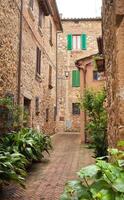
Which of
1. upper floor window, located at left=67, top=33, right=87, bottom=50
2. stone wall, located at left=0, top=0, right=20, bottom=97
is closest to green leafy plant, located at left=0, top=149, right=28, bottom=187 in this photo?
stone wall, located at left=0, top=0, right=20, bottom=97

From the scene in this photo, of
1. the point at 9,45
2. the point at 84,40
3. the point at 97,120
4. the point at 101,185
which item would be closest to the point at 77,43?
the point at 84,40

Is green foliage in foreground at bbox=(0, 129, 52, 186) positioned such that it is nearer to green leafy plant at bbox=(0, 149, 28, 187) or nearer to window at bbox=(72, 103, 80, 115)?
green leafy plant at bbox=(0, 149, 28, 187)

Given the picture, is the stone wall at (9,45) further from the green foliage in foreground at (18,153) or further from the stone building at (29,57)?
the green foliage in foreground at (18,153)

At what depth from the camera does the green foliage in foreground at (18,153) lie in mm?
5552

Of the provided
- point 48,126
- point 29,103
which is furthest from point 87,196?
point 48,126

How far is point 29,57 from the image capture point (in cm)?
1316

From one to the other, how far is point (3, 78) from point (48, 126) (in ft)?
30.2

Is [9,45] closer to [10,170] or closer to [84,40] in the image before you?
[10,170]

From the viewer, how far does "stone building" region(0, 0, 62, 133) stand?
32.5ft

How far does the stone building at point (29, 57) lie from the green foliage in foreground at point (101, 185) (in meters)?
7.05

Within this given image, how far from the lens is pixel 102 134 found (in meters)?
10.4

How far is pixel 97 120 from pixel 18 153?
493 centimetres

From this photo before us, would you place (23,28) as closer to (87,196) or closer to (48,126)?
(48,126)

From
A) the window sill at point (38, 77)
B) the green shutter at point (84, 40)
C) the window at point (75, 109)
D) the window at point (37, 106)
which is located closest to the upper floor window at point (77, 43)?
the green shutter at point (84, 40)
